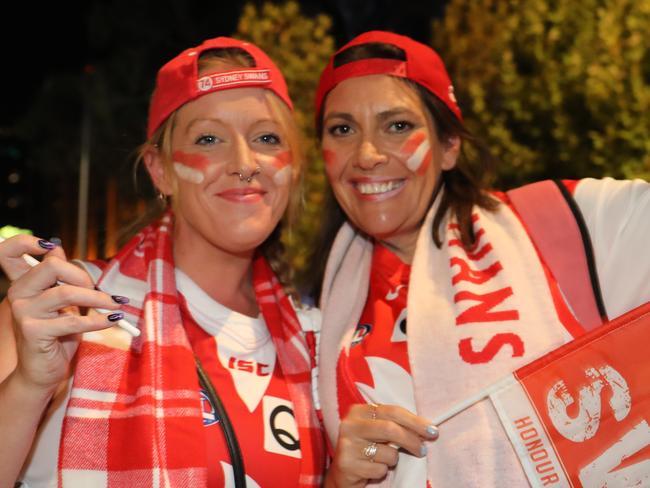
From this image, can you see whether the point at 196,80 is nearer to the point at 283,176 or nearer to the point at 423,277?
the point at 283,176

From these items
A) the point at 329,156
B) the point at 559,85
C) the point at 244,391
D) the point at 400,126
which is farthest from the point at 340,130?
the point at 559,85

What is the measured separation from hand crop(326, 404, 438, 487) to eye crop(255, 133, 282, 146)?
0.94 metres

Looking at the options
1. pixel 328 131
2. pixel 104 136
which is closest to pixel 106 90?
pixel 104 136

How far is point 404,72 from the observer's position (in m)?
2.72

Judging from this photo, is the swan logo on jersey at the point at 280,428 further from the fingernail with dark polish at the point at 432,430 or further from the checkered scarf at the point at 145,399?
the fingernail with dark polish at the point at 432,430

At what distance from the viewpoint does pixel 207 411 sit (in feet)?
7.51

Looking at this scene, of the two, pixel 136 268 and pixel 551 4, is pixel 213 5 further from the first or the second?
pixel 136 268

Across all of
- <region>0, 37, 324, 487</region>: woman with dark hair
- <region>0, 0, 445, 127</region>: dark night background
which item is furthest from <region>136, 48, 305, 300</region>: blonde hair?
<region>0, 0, 445, 127</region>: dark night background

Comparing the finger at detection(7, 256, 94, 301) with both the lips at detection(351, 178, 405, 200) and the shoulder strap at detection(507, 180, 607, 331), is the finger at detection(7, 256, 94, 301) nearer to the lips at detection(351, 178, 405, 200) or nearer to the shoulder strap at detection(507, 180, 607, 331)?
the lips at detection(351, 178, 405, 200)

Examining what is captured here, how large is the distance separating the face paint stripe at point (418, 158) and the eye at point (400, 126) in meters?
0.08

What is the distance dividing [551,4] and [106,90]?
7.98 metres

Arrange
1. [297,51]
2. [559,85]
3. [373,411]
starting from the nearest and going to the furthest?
1. [373,411]
2. [559,85]
3. [297,51]

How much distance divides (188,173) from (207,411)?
2.55 ft

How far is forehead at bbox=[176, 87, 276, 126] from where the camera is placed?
2.50 meters
